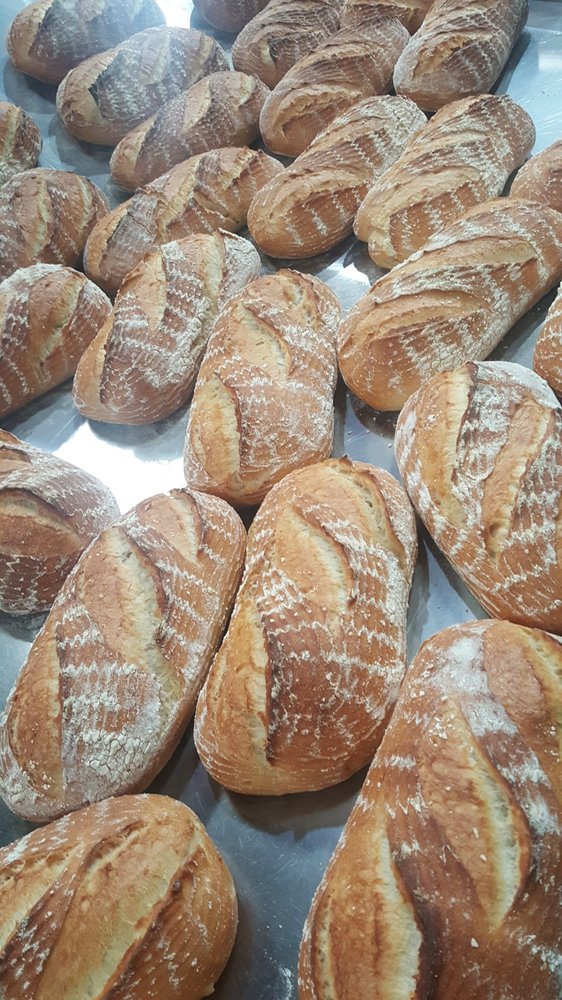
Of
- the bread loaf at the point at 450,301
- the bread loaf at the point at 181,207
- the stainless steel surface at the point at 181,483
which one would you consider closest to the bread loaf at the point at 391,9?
the stainless steel surface at the point at 181,483

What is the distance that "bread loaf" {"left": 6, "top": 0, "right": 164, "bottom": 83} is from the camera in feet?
11.8

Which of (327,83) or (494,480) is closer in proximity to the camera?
(494,480)

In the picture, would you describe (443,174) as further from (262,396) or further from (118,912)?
(118,912)

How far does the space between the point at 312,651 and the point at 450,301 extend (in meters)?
1.12

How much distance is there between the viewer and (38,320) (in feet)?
8.54

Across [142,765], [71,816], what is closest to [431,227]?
[142,765]

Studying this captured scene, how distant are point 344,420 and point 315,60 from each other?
1686mm

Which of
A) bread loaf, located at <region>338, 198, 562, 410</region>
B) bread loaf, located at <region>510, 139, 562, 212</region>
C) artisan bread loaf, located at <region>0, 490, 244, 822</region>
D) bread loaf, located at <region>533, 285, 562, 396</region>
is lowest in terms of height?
artisan bread loaf, located at <region>0, 490, 244, 822</region>

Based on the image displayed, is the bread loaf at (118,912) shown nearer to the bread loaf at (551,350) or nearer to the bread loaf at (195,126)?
the bread loaf at (551,350)

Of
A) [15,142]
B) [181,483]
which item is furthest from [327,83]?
[181,483]

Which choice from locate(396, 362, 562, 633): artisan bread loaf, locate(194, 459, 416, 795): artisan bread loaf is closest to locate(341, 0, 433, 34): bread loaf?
locate(396, 362, 562, 633): artisan bread loaf

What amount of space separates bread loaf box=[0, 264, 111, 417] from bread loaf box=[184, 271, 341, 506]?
62 centimetres

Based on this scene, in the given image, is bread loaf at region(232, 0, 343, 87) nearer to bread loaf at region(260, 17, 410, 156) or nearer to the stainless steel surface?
bread loaf at region(260, 17, 410, 156)

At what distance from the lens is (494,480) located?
171 centimetres
